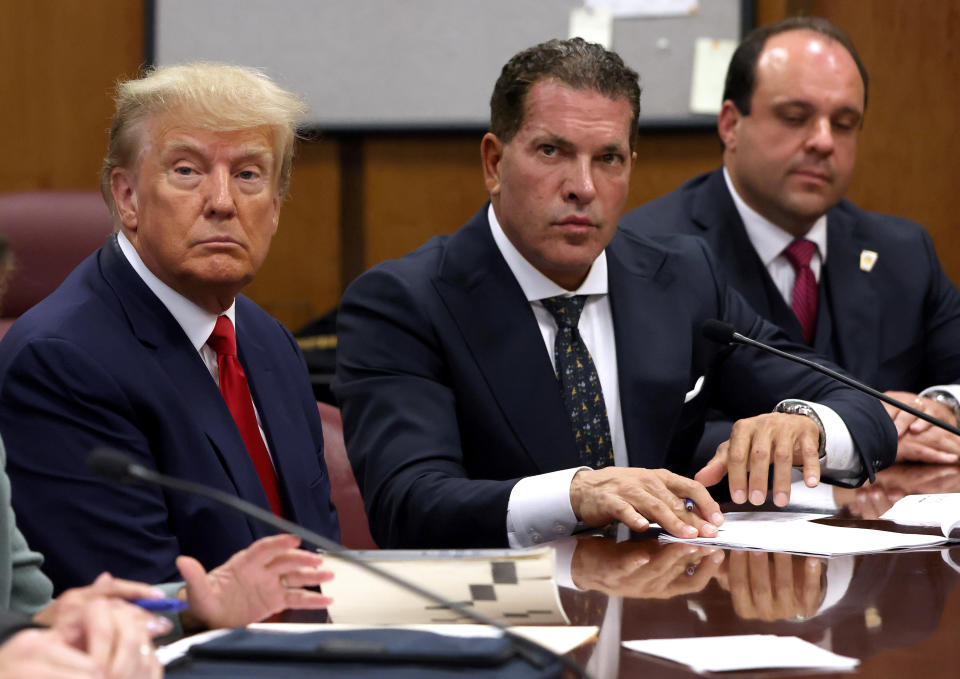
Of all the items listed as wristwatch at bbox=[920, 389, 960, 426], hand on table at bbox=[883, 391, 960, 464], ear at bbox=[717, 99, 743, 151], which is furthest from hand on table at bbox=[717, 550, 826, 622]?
ear at bbox=[717, 99, 743, 151]

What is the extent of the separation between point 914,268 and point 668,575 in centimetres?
189

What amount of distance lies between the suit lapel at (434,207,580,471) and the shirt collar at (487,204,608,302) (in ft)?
0.07

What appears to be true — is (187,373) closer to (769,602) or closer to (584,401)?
(584,401)

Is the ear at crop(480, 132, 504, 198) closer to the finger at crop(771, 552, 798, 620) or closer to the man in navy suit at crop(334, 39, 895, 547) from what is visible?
the man in navy suit at crop(334, 39, 895, 547)

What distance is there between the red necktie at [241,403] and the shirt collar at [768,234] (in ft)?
4.97

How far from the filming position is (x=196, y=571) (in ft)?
3.93

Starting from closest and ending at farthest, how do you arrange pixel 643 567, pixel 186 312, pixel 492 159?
pixel 643 567 → pixel 186 312 → pixel 492 159

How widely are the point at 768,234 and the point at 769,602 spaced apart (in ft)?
6.08

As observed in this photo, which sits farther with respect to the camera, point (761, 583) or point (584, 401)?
point (584, 401)

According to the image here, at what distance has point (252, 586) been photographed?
3.95ft

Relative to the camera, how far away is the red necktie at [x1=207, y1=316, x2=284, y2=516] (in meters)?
1.82

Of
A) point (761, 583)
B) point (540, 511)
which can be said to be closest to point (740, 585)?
point (761, 583)

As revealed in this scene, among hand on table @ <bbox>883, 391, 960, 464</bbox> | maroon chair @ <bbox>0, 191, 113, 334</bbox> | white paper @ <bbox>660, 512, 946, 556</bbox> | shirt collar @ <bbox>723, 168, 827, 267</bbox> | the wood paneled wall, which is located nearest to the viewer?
white paper @ <bbox>660, 512, 946, 556</bbox>

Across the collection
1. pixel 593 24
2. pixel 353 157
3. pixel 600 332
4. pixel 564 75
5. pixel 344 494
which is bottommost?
pixel 344 494
